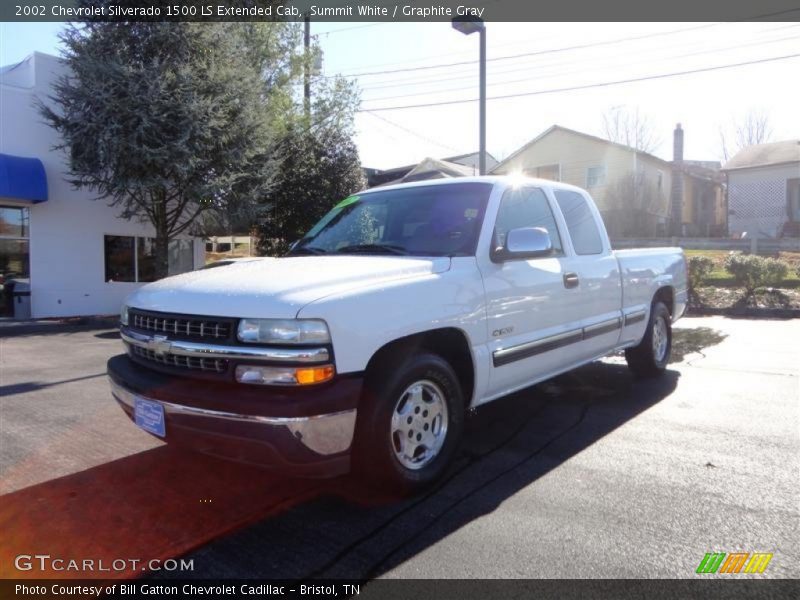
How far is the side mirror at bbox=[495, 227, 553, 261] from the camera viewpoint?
3.89 metres

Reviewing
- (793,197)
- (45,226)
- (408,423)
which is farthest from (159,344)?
(793,197)

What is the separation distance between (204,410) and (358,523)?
3.31ft

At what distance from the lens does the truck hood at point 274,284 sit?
3.00 m

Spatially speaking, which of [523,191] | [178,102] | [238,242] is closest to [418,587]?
[523,191]

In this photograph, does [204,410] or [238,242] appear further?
[238,242]

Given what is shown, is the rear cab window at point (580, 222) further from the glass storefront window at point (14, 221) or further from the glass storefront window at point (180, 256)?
the glass storefront window at point (180, 256)

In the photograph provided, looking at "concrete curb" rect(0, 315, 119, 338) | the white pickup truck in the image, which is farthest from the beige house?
the white pickup truck

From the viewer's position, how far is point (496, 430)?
4746mm

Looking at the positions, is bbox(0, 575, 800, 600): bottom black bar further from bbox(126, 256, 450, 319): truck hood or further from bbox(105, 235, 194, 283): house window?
bbox(105, 235, 194, 283): house window

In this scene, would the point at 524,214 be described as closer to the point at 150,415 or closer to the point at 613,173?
the point at 150,415

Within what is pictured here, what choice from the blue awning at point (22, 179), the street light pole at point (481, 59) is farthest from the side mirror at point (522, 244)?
the blue awning at point (22, 179)

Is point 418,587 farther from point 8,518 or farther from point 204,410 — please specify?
point 8,518

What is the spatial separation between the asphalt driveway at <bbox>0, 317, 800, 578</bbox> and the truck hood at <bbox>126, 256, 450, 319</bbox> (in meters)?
1.15

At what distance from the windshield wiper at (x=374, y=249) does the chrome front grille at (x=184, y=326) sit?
1336mm
